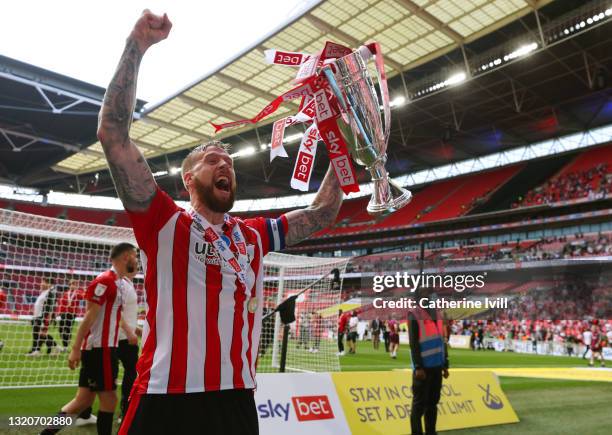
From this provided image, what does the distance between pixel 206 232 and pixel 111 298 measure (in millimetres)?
3272

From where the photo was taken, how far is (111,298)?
183 inches

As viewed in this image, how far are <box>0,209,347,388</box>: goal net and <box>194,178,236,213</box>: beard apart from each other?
6.31 m

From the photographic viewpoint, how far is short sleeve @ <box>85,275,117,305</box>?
4.47m

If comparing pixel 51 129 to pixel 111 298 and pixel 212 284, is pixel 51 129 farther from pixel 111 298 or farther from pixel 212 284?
pixel 212 284

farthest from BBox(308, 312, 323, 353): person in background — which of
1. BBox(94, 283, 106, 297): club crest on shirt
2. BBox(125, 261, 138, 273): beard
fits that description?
BBox(94, 283, 106, 297): club crest on shirt

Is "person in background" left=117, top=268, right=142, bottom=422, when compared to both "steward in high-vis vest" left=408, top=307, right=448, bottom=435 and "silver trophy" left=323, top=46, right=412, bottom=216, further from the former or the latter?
"silver trophy" left=323, top=46, right=412, bottom=216

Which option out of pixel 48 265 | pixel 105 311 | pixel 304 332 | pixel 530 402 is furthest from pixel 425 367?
pixel 48 265

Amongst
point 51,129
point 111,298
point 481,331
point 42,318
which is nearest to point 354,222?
point 481,331

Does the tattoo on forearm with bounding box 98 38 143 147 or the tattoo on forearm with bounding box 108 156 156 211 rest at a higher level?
the tattoo on forearm with bounding box 98 38 143 147

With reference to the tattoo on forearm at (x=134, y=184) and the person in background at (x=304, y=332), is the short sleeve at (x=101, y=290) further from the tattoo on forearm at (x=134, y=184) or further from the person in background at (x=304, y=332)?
the person in background at (x=304, y=332)

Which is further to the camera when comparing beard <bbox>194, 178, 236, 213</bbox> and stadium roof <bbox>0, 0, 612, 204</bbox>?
stadium roof <bbox>0, 0, 612, 204</bbox>

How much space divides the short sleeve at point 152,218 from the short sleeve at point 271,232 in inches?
18.1

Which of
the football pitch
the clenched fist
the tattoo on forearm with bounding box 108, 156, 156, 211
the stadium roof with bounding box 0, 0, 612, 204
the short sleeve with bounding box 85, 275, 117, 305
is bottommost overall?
the football pitch

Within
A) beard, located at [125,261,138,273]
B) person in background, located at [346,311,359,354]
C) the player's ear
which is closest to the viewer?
the player's ear
